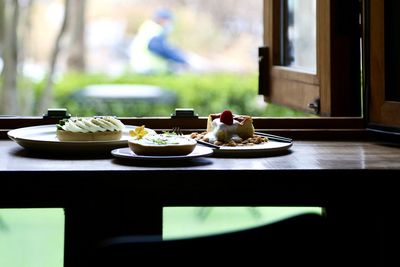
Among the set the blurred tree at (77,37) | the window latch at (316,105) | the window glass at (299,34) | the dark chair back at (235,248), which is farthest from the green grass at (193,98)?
the dark chair back at (235,248)

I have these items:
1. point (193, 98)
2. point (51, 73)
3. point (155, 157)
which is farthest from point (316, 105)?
point (193, 98)

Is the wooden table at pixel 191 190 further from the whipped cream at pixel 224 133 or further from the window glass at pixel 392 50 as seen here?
the window glass at pixel 392 50

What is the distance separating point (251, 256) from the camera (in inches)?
33.9

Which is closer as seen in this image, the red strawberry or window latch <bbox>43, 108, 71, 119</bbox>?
the red strawberry

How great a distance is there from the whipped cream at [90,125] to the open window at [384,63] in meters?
0.62

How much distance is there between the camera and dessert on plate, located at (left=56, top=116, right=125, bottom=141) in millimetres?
1607

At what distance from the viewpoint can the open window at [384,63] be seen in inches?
70.4

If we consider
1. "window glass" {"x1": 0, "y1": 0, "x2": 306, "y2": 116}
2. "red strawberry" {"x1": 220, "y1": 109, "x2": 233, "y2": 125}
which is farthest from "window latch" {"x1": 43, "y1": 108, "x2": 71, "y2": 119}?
"window glass" {"x1": 0, "y1": 0, "x2": 306, "y2": 116}

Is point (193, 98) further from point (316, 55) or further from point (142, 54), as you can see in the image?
point (316, 55)

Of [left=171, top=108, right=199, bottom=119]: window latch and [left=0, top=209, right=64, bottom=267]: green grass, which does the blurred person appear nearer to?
[left=171, top=108, right=199, bottom=119]: window latch

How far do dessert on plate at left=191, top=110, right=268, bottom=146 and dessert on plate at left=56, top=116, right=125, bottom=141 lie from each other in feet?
0.68

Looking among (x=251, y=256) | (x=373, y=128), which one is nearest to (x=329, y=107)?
(x=373, y=128)

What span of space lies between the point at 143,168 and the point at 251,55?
634 centimetres

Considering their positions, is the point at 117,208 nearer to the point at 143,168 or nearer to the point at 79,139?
the point at 143,168
